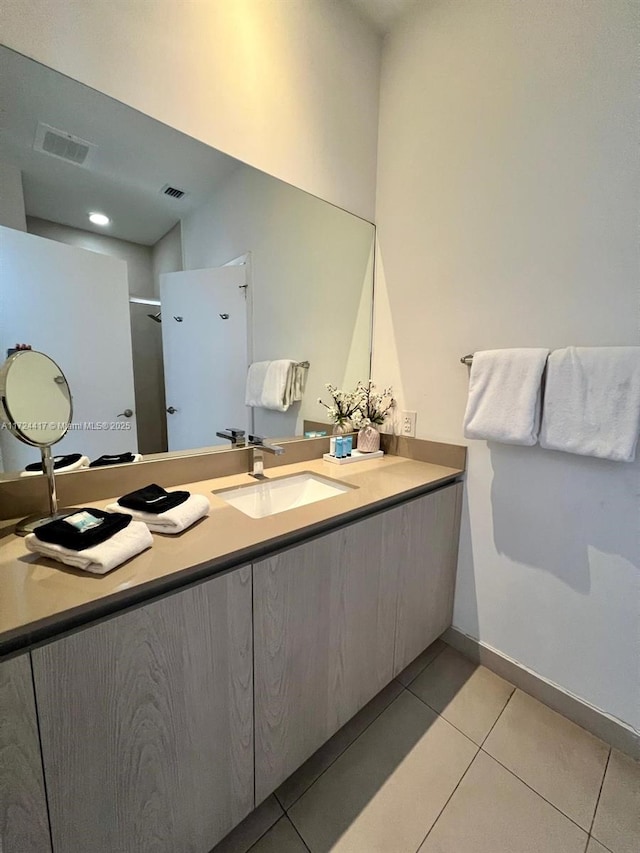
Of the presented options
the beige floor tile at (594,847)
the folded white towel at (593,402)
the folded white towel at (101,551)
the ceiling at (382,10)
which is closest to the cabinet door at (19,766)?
the folded white towel at (101,551)

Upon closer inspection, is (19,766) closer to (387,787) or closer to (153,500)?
(153,500)

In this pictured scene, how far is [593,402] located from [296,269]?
130cm

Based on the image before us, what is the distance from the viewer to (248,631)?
817 mm

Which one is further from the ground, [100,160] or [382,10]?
[382,10]

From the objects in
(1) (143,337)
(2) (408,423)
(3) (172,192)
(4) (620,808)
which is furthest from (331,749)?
(3) (172,192)

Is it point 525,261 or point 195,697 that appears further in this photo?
point 525,261

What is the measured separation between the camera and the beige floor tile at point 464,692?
1.26 m

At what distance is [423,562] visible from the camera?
134cm

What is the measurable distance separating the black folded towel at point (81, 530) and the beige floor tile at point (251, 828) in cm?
94

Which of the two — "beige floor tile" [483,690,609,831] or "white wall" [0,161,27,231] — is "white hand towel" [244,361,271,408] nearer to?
"white wall" [0,161,27,231]

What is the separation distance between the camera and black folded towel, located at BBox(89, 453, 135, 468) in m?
1.04

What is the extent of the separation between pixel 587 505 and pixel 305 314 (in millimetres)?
1396

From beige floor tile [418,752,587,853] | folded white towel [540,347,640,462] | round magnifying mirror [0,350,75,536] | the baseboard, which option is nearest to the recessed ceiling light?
round magnifying mirror [0,350,75,536]

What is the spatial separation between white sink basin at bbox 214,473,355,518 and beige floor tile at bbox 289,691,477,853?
2.80 ft
